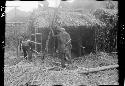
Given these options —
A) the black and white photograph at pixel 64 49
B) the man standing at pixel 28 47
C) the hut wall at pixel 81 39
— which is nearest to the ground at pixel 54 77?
the black and white photograph at pixel 64 49

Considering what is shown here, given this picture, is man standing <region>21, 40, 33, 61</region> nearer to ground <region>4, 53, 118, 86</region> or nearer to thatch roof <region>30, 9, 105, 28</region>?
thatch roof <region>30, 9, 105, 28</region>

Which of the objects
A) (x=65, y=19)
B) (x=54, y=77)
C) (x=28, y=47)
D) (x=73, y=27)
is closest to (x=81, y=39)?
(x=73, y=27)

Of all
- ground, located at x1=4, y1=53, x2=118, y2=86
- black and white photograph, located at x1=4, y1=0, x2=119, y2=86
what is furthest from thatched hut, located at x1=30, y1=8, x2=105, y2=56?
ground, located at x1=4, y1=53, x2=118, y2=86

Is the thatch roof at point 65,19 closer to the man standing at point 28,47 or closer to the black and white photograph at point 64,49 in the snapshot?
the black and white photograph at point 64,49

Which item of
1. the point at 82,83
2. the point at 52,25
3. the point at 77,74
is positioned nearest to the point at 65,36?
the point at 52,25

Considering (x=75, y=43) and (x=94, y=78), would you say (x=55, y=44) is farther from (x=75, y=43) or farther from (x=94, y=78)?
(x=94, y=78)

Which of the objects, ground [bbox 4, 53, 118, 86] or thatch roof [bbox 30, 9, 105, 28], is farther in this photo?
thatch roof [bbox 30, 9, 105, 28]

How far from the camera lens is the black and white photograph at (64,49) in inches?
284

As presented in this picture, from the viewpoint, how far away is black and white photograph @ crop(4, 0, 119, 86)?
284 inches

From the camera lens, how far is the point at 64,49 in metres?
8.87

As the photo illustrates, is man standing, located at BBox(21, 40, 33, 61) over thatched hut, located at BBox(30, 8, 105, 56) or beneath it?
beneath

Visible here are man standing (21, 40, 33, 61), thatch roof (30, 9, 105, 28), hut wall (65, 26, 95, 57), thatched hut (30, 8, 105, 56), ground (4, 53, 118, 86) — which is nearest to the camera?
ground (4, 53, 118, 86)

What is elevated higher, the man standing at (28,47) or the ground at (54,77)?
the man standing at (28,47)

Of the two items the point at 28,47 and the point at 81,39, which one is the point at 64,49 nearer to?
the point at 28,47
